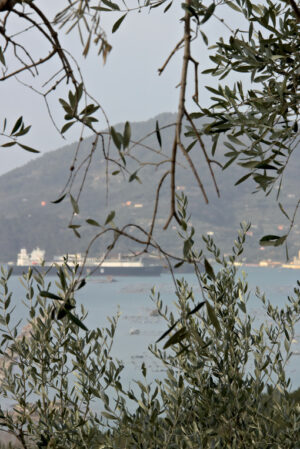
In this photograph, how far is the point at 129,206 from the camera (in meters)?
64.0

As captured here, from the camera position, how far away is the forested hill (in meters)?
60.8

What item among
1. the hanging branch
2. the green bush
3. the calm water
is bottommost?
the calm water

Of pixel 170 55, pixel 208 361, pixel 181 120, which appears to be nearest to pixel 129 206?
pixel 208 361

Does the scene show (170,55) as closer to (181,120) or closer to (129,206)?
(181,120)

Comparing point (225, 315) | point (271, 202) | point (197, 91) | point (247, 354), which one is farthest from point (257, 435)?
point (271, 202)

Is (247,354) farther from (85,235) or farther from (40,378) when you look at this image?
(85,235)

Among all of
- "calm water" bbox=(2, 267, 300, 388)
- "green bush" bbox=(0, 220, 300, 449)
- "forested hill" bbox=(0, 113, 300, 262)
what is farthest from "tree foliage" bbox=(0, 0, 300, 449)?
"forested hill" bbox=(0, 113, 300, 262)

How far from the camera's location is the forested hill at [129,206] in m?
60.8

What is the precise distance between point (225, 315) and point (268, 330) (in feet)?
1.37

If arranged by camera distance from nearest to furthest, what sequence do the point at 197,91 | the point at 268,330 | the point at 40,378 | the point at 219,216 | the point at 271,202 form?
the point at 197,91 < the point at 40,378 < the point at 268,330 < the point at 219,216 < the point at 271,202

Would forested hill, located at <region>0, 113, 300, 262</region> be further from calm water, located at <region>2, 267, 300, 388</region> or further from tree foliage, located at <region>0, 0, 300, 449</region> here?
tree foliage, located at <region>0, 0, 300, 449</region>

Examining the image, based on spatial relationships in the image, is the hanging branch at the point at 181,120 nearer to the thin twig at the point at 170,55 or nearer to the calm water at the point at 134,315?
Answer: the thin twig at the point at 170,55

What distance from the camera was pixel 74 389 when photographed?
309 centimetres

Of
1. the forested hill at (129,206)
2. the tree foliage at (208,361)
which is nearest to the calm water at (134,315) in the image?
the forested hill at (129,206)
